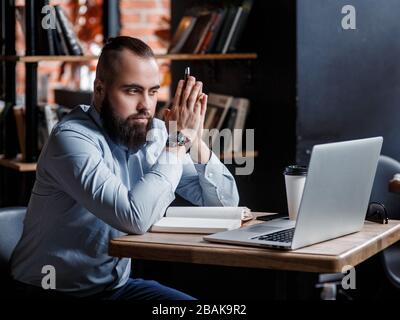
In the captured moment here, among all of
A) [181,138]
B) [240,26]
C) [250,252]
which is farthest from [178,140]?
[240,26]

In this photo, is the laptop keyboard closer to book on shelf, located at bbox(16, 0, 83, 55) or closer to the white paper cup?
the white paper cup

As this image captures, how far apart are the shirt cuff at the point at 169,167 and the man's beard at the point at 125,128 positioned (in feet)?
0.38

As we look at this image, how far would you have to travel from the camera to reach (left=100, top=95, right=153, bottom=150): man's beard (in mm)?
2338

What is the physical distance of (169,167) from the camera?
223 centimetres

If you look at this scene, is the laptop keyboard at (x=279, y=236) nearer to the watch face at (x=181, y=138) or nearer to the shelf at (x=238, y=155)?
the watch face at (x=181, y=138)

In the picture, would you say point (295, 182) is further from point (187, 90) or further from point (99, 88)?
point (99, 88)

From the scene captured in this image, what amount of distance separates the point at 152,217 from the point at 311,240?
419 millimetres

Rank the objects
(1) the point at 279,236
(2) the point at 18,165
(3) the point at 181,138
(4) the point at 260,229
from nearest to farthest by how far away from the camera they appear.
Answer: (1) the point at 279,236
(4) the point at 260,229
(3) the point at 181,138
(2) the point at 18,165

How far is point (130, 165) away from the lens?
8.02ft

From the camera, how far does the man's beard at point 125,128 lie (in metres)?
2.34

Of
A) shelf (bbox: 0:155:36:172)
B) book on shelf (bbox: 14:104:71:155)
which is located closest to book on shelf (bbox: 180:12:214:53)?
book on shelf (bbox: 14:104:71:155)

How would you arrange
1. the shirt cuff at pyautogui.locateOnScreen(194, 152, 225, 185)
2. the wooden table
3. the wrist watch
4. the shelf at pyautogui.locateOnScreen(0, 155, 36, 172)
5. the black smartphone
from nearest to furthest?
the wooden table
the wrist watch
the black smartphone
the shirt cuff at pyautogui.locateOnScreen(194, 152, 225, 185)
the shelf at pyautogui.locateOnScreen(0, 155, 36, 172)

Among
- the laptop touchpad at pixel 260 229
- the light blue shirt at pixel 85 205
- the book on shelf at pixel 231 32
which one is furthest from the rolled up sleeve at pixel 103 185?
the book on shelf at pixel 231 32

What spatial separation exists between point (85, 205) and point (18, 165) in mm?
1469
